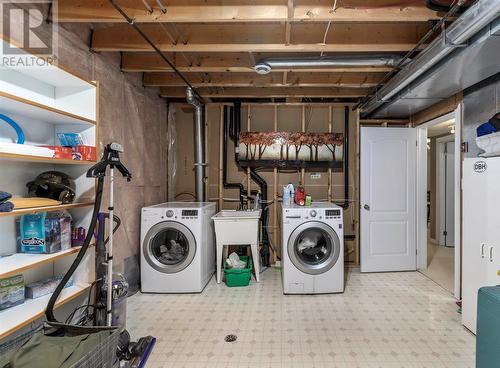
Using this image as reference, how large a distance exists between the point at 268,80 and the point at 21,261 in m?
2.87

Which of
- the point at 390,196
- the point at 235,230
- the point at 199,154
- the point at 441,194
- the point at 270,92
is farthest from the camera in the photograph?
the point at 441,194

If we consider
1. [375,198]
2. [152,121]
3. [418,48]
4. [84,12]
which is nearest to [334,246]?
[375,198]

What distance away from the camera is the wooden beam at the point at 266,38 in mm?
2260

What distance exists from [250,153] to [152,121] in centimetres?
147

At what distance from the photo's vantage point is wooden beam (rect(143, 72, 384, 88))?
10.1 ft

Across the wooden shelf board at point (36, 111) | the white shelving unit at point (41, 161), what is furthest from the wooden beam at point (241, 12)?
the wooden shelf board at point (36, 111)

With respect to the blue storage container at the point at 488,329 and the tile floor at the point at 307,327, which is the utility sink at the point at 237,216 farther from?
the blue storage container at the point at 488,329

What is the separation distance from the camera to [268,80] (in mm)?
3178

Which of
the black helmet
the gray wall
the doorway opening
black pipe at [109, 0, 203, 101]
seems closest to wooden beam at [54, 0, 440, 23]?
black pipe at [109, 0, 203, 101]

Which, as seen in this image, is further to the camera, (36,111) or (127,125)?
(127,125)

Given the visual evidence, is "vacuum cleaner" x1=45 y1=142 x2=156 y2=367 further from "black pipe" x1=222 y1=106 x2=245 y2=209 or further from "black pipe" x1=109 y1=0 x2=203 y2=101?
"black pipe" x1=222 y1=106 x2=245 y2=209

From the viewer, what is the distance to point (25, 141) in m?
1.82

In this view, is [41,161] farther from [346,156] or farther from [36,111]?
[346,156]

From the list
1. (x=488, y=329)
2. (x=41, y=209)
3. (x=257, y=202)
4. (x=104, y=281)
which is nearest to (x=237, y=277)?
(x=257, y=202)
